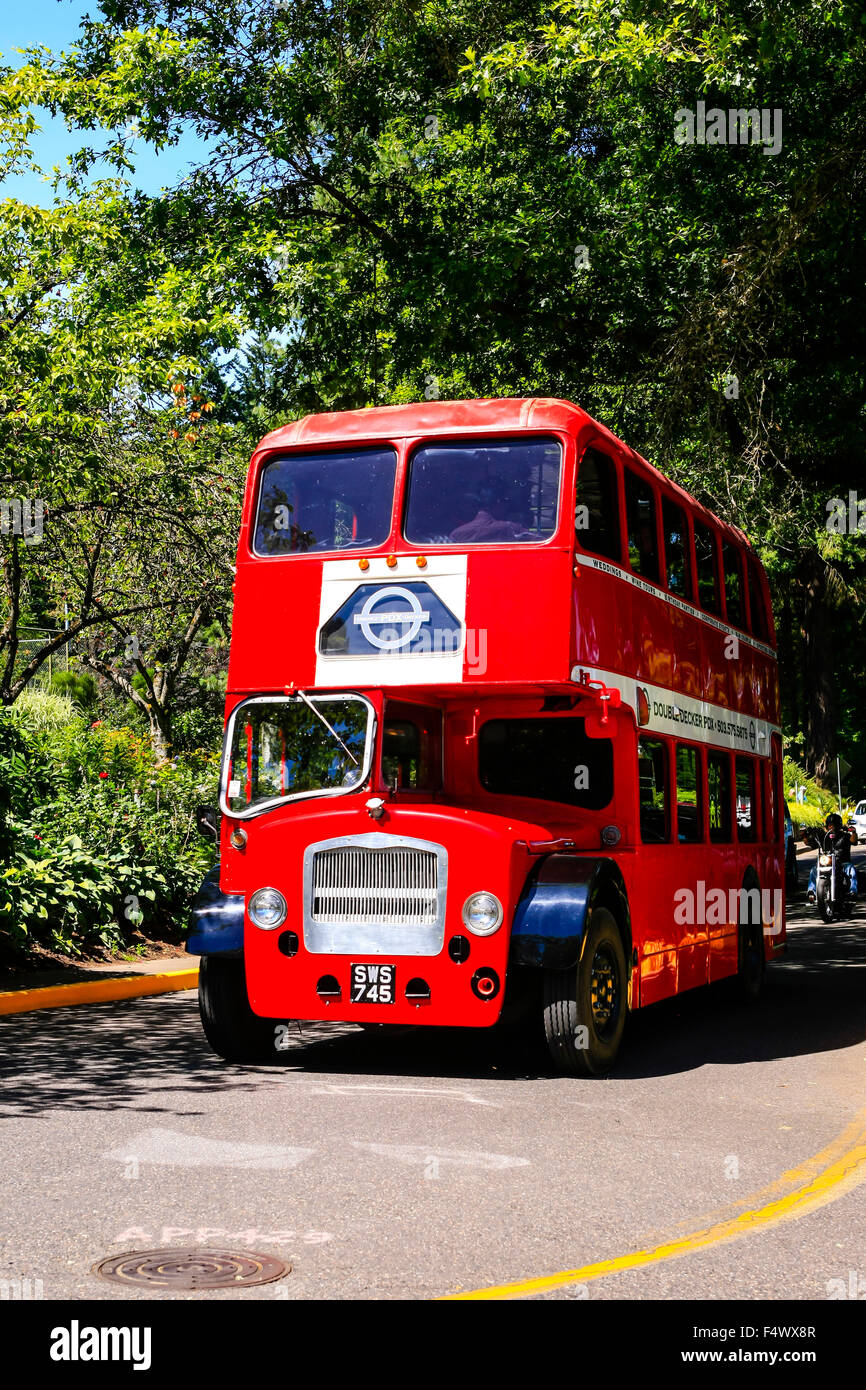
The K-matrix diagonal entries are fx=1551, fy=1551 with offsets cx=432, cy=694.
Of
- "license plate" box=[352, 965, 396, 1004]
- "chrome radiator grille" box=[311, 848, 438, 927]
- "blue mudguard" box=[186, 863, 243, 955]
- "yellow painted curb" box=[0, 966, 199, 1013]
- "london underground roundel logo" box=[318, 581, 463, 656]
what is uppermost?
"london underground roundel logo" box=[318, 581, 463, 656]

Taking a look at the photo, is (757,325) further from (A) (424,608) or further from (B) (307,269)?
(A) (424,608)

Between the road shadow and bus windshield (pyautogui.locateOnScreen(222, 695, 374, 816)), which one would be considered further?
bus windshield (pyautogui.locateOnScreen(222, 695, 374, 816))

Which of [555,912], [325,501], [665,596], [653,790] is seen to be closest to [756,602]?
[665,596]

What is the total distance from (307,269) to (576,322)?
3.53m

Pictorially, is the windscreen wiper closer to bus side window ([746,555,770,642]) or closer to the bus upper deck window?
the bus upper deck window

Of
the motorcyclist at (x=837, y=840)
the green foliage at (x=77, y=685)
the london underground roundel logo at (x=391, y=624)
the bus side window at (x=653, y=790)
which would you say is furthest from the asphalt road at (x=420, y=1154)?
the green foliage at (x=77, y=685)

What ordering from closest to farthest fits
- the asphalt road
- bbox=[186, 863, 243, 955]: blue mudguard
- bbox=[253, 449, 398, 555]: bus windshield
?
the asphalt road < bbox=[186, 863, 243, 955]: blue mudguard < bbox=[253, 449, 398, 555]: bus windshield

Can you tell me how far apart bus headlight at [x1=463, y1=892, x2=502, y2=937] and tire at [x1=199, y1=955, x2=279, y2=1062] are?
1706mm

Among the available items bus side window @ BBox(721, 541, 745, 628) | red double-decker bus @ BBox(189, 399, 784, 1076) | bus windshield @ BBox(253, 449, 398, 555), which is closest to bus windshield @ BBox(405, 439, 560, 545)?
red double-decker bus @ BBox(189, 399, 784, 1076)

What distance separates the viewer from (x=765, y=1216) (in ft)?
21.3

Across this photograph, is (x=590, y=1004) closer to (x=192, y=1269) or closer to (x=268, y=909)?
(x=268, y=909)

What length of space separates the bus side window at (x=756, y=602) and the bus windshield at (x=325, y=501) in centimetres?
649

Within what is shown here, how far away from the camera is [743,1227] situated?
20.6 ft

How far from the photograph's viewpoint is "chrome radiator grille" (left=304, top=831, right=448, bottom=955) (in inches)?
392
